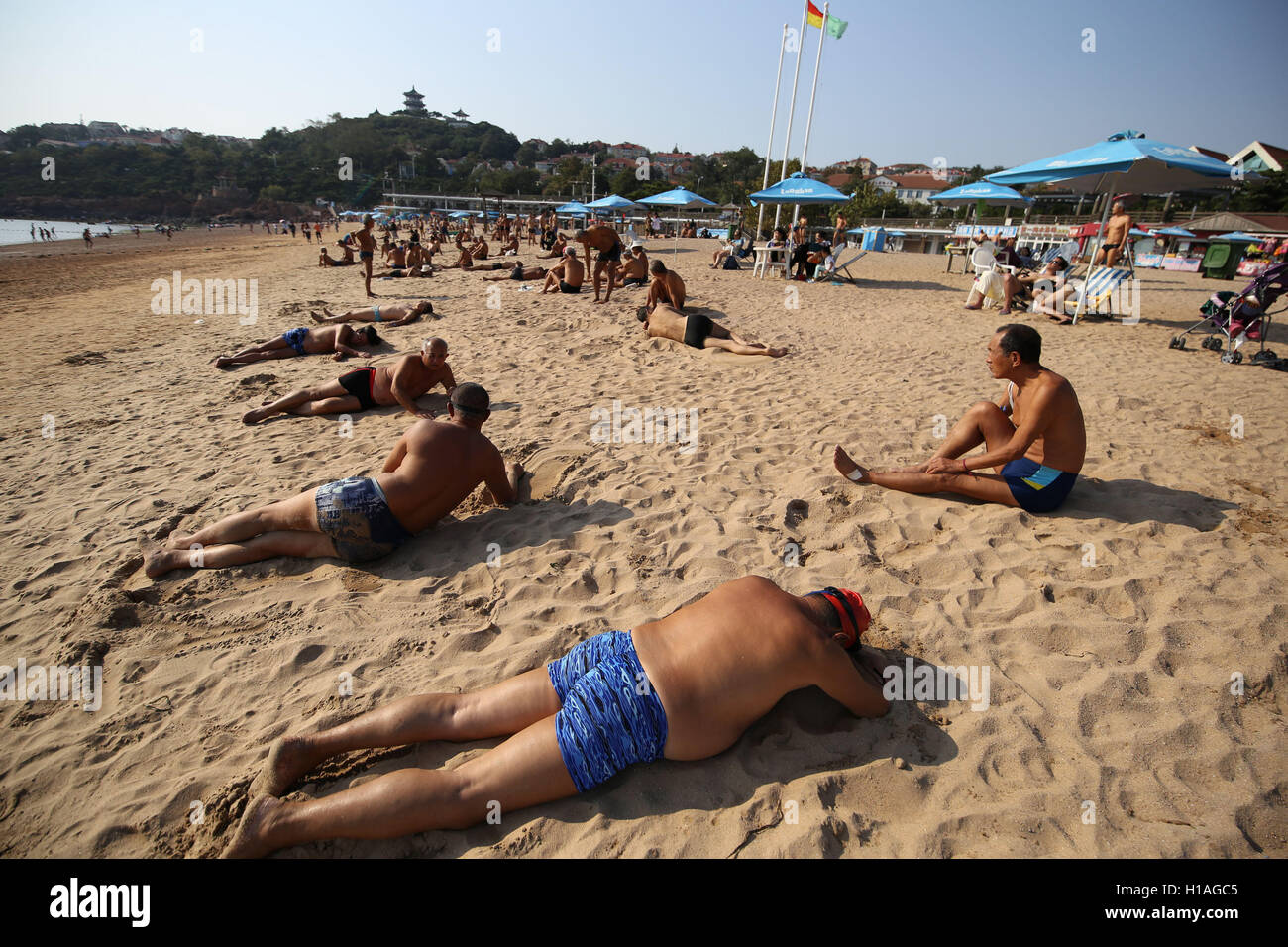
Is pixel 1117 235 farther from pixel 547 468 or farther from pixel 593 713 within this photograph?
pixel 593 713

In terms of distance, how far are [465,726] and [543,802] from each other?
387mm

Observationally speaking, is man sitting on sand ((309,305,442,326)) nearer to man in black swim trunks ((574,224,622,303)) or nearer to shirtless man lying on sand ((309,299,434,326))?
shirtless man lying on sand ((309,299,434,326))

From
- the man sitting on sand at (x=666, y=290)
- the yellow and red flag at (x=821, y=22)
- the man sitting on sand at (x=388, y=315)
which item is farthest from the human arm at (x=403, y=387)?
the yellow and red flag at (x=821, y=22)

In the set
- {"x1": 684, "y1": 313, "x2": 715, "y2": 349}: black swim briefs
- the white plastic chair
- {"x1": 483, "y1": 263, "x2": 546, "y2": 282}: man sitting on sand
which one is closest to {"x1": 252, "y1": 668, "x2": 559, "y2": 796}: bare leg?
{"x1": 684, "y1": 313, "x2": 715, "y2": 349}: black swim briefs

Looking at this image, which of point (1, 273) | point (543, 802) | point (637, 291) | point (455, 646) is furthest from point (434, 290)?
point (1, 273)

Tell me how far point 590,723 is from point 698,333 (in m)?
5.91

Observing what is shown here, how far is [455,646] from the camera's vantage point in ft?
8.47

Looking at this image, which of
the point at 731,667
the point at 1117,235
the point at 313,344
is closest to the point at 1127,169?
the point at 1117,235

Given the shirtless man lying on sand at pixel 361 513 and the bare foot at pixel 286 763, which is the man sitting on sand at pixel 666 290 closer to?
the shirtless man lying on sand at pixel 361 513

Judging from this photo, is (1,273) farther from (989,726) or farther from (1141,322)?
(1141,322)

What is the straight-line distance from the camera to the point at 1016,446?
10.9ft

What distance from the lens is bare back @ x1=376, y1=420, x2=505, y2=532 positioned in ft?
10.1

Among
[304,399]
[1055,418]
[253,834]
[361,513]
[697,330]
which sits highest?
[697,330]

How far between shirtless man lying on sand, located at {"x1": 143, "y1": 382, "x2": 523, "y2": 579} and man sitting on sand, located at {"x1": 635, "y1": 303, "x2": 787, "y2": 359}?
429cm
